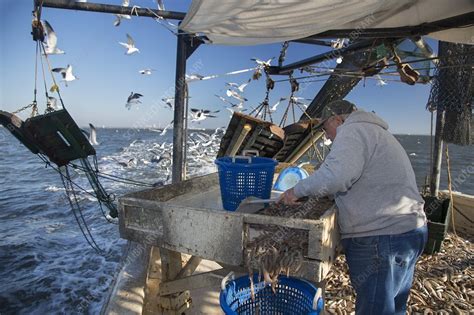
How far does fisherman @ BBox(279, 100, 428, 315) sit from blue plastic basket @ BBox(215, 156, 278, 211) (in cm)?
44

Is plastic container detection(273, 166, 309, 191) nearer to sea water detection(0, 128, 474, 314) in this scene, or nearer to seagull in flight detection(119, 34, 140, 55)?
sea water detection(0, 128, 474, 314)

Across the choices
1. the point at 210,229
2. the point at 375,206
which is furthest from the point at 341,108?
the point at 210,229

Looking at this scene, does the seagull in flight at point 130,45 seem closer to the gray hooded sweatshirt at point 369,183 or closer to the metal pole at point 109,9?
the metal pole at point 109,9

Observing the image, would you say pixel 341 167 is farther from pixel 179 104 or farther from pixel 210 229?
pixel 179 104

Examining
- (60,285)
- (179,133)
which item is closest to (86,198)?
(60,285)

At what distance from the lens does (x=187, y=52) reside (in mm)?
5738

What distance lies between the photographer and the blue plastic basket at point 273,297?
2.28 meters

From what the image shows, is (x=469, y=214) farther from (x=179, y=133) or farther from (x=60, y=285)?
(x=60, y=285)

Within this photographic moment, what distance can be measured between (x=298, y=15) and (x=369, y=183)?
185 cm

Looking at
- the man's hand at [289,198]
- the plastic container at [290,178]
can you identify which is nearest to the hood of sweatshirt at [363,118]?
the man's hand at [289,198]

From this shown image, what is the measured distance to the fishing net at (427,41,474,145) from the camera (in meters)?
6.16

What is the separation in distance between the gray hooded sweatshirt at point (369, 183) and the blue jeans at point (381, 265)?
75 mm

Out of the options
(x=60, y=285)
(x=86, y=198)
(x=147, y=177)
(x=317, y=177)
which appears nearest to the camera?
(x=317, y=177)

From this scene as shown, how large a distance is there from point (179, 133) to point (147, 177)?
17.5 metres
